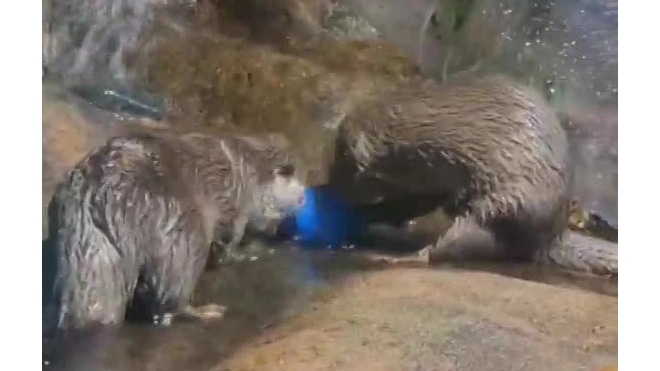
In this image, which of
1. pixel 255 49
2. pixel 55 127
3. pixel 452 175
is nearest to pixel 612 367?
pixel 452 175

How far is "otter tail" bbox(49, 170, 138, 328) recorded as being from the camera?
122cm

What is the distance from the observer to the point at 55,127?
1263 mm

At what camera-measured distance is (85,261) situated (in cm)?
123

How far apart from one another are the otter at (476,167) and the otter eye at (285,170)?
63 mm

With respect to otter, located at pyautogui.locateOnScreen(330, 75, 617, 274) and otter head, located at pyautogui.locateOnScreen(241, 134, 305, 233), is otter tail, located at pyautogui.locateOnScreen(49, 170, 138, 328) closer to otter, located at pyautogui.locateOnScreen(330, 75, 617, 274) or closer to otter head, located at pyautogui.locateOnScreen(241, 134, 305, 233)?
otter head, located at pyautogui.locateOnScreen(241, 134, 305, 233)

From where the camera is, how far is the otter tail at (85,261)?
122cm

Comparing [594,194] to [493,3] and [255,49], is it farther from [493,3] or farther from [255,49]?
[255,49]

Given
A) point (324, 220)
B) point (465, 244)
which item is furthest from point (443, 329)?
point (324, 220)

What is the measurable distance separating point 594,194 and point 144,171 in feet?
2.30

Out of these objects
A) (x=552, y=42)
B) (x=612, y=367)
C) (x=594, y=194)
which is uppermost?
(x=552, y=42)

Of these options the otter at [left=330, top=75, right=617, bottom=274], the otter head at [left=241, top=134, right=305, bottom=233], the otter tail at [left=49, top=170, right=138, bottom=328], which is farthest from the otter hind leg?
the otter tail at [left=49, top=170, right=138, bottom=328]

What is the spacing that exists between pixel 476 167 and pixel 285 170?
0.98 ft

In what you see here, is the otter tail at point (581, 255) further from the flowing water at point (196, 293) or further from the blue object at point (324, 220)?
the blue object at point (324, 220)

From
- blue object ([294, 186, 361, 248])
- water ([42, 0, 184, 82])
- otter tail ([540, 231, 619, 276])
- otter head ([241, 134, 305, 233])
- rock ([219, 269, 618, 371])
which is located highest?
water ([42, 0, 184, 82])
